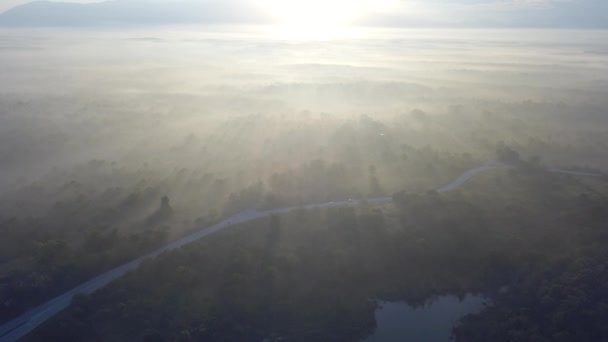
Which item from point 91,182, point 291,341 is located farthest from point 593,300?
point 91,182

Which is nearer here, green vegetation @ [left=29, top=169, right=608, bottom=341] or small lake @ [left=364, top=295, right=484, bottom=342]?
green vegetation @ [left=29, top=169, right=608, bottom=341]

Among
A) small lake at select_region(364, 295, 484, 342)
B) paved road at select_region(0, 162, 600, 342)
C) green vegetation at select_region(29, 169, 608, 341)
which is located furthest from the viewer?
small lake at select_region(364, 295, 484, 342)

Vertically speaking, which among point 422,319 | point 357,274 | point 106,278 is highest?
point 106,278

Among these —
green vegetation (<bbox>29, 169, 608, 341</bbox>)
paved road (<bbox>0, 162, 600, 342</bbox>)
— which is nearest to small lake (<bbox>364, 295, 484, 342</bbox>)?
green vegetation (<bbox>29, 169, 608, 341</bbox>)

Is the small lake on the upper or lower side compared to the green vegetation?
lower

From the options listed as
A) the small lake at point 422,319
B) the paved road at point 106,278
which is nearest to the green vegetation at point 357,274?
the small lake at point 422,319

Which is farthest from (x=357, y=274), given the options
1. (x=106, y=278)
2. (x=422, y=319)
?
(x=106, y=278)

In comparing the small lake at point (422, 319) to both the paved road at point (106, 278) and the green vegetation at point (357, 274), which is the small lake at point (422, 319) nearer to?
the green vegetation at point (357, 274)

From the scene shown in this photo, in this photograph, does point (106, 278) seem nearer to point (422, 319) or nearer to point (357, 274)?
point (357, 274)

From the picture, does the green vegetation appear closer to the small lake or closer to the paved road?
the small lake
